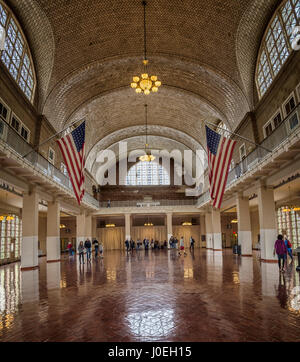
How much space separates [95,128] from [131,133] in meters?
6.10

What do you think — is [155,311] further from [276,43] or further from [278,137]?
[276,43]

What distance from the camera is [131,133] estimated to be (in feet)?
97.5

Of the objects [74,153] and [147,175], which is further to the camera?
[147,175]

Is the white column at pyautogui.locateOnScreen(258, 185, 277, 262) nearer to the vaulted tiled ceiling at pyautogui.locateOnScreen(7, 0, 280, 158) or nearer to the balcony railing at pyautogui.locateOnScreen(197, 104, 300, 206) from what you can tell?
the balcony railing at pyautogui.locateOnScreen(197, 104, 300, 206)

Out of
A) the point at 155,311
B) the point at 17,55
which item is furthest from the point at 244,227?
the point at 17,55

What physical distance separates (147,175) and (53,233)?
2128 cm

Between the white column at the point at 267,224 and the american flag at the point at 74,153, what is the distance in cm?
954

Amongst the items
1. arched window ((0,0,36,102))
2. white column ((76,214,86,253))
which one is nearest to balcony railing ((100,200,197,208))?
white column ((76,214,86,253))

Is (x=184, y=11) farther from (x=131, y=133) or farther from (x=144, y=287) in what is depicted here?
(x=131, y=133)

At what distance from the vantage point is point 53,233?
17.8 metres

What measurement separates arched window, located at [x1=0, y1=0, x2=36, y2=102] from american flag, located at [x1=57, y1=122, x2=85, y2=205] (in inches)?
172

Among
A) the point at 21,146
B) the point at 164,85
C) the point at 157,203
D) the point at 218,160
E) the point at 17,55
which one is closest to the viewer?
the point at 218,160

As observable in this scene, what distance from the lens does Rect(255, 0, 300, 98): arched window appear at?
10.5 m

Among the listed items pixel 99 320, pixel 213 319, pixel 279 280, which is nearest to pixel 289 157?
pixel 279 280
